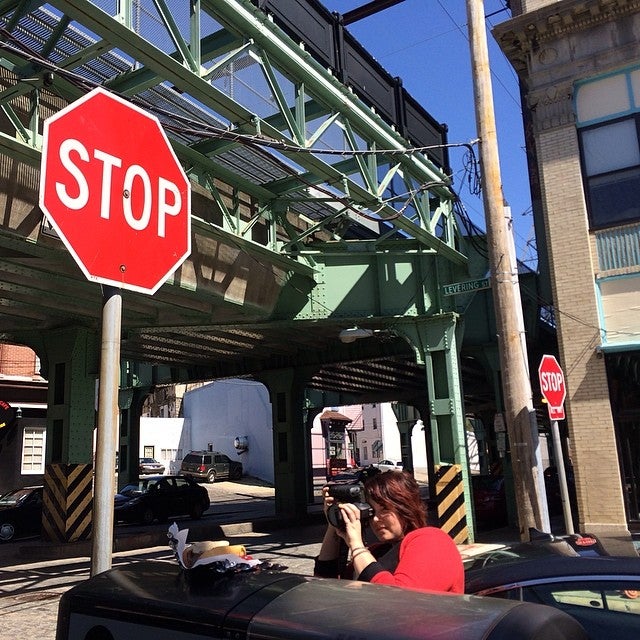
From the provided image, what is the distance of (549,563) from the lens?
3.54 m

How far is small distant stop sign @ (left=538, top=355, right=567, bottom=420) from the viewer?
30.2 feet

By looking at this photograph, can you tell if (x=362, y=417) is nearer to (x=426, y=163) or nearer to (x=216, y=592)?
(x=426, y=163)

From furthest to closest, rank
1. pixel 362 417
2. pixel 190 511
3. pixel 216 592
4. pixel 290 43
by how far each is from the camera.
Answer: pixel 362 417 → pixel 190 511 → pixel 290 43 → pixel 216 592

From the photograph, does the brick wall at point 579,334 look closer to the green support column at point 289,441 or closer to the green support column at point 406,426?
the green support column at point 289,441

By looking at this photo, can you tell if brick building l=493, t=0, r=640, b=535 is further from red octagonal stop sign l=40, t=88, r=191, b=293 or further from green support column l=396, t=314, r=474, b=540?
red octagonal stop sign l=40, t=88, r=191, b=293

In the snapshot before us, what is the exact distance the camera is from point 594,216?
1446 cm

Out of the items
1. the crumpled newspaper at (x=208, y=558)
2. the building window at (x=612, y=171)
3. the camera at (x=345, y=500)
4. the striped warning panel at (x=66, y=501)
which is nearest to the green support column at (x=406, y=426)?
the striped warning panel at (x=66, y=501)

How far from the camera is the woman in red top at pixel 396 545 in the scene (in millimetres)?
2893

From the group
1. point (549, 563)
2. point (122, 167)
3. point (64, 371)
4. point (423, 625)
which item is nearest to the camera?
point (423, 625)

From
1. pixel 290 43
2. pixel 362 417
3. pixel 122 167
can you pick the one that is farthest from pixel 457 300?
pixel 362 417

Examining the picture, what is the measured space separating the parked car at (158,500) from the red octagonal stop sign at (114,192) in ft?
70.8

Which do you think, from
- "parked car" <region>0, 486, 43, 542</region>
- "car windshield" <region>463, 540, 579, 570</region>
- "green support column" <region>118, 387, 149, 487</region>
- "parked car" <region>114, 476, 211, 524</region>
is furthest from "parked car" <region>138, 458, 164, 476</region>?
"car windshield" <region>463, 540, 579, 570</region>

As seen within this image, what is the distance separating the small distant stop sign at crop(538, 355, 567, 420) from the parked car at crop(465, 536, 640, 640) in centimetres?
570

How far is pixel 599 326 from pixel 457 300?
10.2 feet
